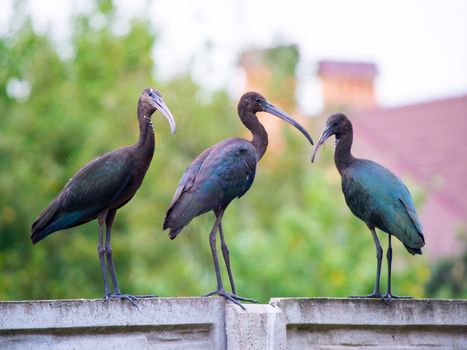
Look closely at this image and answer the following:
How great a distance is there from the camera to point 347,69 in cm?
5747

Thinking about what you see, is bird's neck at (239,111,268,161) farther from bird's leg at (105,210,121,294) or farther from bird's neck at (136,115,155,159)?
bird's leg at (105,210,121,294)

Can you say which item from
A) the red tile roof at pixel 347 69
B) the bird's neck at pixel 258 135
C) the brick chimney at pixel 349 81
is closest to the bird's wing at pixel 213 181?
the bird's neck at pixel 258 135

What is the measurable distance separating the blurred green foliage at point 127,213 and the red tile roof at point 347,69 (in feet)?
73.6

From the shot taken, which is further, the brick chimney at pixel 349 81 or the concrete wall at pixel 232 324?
the brick chimney at pixel 349 81

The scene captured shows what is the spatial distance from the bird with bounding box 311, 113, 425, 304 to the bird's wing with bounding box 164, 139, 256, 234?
1.00 meters

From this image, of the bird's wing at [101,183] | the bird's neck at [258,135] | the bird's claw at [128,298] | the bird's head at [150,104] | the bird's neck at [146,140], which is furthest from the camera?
the bird's neck at [258,135]

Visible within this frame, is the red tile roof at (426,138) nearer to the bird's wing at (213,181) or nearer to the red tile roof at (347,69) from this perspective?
the red tile roof at (347,69)

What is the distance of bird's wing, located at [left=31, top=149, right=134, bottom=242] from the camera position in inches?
370

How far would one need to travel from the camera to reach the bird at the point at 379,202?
9820mm

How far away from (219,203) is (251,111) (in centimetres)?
123

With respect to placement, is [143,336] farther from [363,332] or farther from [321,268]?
[321,268]

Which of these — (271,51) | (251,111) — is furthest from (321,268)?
(271,51)

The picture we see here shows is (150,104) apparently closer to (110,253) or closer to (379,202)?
(110,253)

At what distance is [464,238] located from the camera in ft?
110
